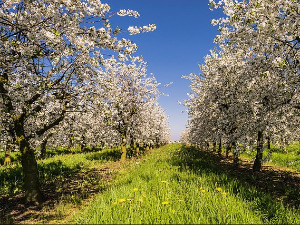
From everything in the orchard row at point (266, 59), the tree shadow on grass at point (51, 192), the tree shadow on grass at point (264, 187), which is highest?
the orchard row at point (266, 59)

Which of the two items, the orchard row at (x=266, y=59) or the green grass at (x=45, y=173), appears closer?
the orchard row at (x=266, y=59)

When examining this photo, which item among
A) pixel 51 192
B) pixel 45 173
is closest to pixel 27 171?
pixel 51 192

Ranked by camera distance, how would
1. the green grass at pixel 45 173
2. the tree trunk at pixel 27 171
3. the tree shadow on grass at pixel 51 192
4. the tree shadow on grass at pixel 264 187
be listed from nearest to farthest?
1. the tree shadow on grass at pixel 264 187
2. the tree shadow on grass at pixel 51 192
3. the tree trunk at pixel 27 171
4. the green grass at pixel 45 173

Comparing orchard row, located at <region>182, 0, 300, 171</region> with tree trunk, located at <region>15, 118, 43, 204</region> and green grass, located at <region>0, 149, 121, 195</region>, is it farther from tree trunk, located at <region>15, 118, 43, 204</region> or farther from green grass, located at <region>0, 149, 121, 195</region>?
green grass, located at <region>0, 149, 121, 195</region>

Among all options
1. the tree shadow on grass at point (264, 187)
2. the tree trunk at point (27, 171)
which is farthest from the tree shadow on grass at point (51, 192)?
the tree shadow on grass at point (264, 187)

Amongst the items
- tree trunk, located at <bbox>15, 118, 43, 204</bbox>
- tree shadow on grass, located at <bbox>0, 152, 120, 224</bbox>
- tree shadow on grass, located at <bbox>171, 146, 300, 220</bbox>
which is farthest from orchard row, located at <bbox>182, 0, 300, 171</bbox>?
tree trunk, located at <bbox>15, 118, 43, 204</bbox>

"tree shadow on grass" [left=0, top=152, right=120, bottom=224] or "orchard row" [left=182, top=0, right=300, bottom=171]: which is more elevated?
"orchard row" [left=182, top=0, right=300, bottom=171]

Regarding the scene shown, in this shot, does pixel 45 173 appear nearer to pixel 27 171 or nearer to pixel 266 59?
pixel 27 171

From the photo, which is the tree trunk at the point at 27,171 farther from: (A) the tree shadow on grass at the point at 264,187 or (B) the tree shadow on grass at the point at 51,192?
(A) the tree shadow on grass at the point at 264,187

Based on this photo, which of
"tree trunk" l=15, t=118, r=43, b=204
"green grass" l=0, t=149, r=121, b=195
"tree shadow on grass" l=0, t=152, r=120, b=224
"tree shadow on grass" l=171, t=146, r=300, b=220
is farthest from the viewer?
"green grass" l=0, t=149, r=121, b=195

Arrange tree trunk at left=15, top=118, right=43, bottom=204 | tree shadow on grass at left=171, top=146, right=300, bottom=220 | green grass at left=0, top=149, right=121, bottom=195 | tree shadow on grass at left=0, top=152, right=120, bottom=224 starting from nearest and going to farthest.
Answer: tree shadow on grass at left=171, top=146, right=300, bottom=220
tree shadow on grass at left=0, top=152, right=120, bottom=224
tree trunk at left=15, top=118, right=43, bottom=204
green grass at left=0, top=149, right=121, bottom=195

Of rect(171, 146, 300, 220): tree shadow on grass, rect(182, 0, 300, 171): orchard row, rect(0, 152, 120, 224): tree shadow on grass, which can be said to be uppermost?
rect(182, 0, 300, 171): orchard row

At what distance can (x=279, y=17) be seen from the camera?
24.4 feet

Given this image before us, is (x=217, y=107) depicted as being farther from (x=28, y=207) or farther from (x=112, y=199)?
(x=28, y=207)
